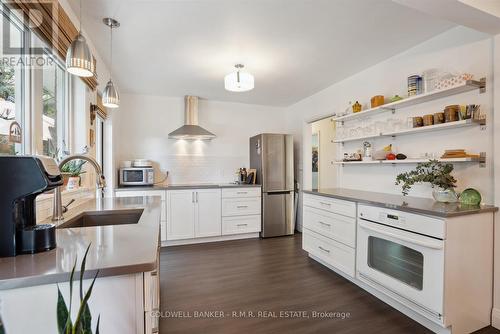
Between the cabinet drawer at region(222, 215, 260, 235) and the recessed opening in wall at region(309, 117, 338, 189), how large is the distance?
4.93 feet

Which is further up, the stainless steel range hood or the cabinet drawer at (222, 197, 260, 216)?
the stainless steel range hood

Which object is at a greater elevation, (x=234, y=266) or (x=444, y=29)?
(x=444, y=29)

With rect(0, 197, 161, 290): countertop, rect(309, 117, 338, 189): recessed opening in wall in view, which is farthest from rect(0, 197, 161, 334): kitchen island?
rect(309, 117, 338, 189): recessed opening in wall

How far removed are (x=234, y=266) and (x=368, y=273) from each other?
1434 mm

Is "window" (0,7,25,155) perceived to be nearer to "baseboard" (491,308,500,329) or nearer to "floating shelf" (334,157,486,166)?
"floating shelf" (334,157,486,166)

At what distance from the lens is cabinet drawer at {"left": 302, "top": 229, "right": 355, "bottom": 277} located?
2412 mm

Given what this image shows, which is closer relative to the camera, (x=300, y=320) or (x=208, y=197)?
(x=300, y=320)

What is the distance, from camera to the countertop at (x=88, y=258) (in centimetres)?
73

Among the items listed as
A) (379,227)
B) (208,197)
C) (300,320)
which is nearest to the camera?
(300,320)

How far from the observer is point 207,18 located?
1.99 m

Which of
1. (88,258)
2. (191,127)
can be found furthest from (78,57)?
(191,127)

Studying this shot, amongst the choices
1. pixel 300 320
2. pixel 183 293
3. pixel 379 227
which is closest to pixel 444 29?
pixel 379 227

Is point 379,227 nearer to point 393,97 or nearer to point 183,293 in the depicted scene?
point 393,97

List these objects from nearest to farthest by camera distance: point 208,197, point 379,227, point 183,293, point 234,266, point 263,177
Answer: point 379,227, point 183,293, point 234,266, point 208,197, point 263,177
